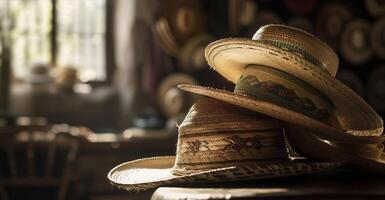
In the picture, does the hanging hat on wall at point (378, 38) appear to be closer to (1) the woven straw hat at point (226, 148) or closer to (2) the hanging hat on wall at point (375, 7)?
(2) the hanging hat on wall at point (375, 7)

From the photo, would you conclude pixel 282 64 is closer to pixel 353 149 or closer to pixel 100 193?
pixel 353 149

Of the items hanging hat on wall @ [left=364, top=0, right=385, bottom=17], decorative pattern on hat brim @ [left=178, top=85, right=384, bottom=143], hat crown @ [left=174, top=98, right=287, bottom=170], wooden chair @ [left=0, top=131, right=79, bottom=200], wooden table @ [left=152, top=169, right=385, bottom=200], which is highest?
hanging hat on wall @ [left=364, top=0, right=385, bottom=17]

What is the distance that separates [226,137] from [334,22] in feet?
14.8

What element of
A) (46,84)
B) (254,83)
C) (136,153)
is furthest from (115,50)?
(254,83)

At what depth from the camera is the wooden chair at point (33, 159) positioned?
3992mm

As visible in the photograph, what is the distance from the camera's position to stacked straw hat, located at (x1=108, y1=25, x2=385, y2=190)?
1.12 m

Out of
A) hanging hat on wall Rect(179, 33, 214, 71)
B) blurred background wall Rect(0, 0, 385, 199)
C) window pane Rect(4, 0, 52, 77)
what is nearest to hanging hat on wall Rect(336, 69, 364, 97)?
blurred background wall Rect(0, 0, 385, 199)

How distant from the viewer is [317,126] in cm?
113

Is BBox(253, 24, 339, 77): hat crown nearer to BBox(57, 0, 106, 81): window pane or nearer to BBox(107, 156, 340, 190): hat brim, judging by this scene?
BBox(107, 156, 340, 190): hat brim

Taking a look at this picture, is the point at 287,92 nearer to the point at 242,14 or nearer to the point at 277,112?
the point at 277,112

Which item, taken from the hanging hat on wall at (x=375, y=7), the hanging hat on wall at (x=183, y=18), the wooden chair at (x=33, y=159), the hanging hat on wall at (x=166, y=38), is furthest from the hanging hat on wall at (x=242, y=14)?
the wooden chair at (x=33, y=159)

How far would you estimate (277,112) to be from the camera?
1.11 meters

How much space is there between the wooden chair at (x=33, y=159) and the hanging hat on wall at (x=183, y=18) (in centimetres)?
162

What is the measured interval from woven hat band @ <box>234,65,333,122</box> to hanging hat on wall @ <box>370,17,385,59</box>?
4.27m
